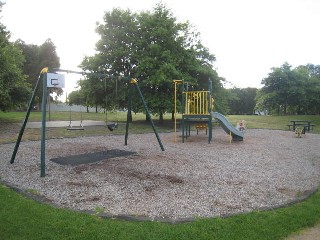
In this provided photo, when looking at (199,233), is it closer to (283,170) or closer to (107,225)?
(107,225)

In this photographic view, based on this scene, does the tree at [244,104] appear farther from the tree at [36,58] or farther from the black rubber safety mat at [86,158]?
the black rubber safety mat at [86,158]

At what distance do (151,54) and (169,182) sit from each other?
1642cm

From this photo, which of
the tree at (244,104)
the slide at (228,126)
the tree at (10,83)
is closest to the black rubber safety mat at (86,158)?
the slide at (228,126)

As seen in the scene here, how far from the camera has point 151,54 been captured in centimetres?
2158

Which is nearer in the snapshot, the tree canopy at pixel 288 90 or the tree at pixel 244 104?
the tree canopy at pixel 288 90

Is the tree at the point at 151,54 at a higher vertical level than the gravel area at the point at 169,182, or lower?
higher

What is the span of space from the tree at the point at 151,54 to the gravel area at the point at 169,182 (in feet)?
37.3

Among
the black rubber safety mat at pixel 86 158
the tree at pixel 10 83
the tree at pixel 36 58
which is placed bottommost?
the black rubber safety mat at pixel 86 158

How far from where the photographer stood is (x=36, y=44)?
47.5m

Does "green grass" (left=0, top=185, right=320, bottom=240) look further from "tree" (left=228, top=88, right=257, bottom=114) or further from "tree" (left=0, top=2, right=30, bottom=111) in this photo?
"tree" (left=228, top=88, right=257, bottom=114)

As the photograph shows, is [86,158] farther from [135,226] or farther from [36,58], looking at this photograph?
[36,58]

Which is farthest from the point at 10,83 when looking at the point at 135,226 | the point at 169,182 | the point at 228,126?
the point at 135,226

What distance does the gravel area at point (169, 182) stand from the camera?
4918 millimetres

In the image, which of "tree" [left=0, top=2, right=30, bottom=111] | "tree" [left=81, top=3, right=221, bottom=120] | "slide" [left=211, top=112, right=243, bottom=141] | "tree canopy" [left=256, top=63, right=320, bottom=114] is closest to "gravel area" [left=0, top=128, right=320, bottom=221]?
"slide" [left=211, top=112, right=243, bottom=141]
